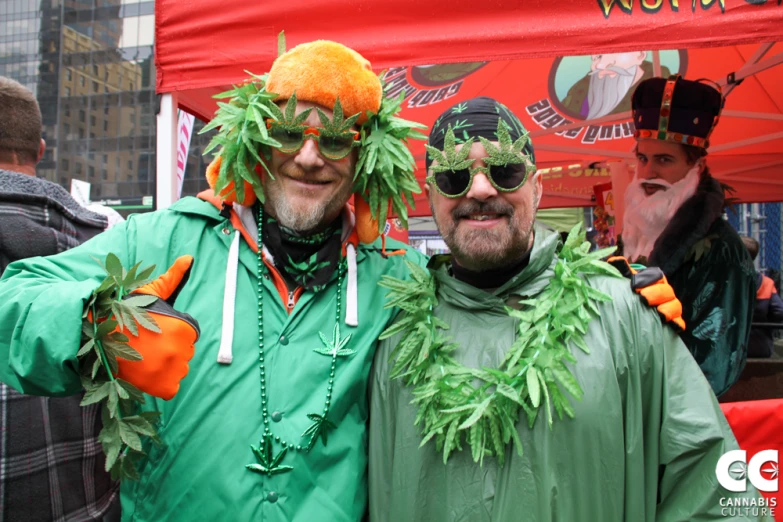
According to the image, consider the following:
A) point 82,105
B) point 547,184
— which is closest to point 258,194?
point 547,184

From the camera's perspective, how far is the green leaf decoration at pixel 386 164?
2.07m

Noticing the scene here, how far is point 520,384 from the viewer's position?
1665mm

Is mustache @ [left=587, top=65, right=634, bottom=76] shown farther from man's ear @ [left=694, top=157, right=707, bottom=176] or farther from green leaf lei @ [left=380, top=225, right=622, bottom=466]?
green leaf lei @ [left=380, top=225, right=622, bottom=466]

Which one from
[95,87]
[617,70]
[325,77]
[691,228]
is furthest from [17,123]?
[95,87]

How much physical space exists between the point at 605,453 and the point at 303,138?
1325 mm

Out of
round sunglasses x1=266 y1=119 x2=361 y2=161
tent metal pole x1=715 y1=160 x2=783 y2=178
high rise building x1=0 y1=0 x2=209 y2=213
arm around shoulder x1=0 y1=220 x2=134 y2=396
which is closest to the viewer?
arm around shoulder x1=0 y1=220 x2=134 y2=396

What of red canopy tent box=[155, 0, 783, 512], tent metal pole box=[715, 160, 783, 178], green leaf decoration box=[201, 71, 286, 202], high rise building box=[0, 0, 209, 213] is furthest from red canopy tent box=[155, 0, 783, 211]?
high rise building box=[0, 0, 209, 213]

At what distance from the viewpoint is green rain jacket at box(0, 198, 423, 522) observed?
69.5 inches

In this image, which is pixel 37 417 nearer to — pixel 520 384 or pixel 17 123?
pixel 17 123

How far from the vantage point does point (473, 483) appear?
5.46 feet

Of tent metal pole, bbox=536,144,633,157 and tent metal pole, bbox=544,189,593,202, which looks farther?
tent metal pole, bbox=544,189,593,202

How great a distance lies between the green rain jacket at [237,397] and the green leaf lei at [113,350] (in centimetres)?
11

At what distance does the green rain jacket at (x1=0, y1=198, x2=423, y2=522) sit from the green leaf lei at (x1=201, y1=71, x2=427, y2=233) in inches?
11.9

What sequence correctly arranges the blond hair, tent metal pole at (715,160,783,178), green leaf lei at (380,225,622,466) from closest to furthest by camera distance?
1. green leaf lei at (380,225,622,466)
2. the blond hair
3. tent metal pole at (715,160,783,178)
